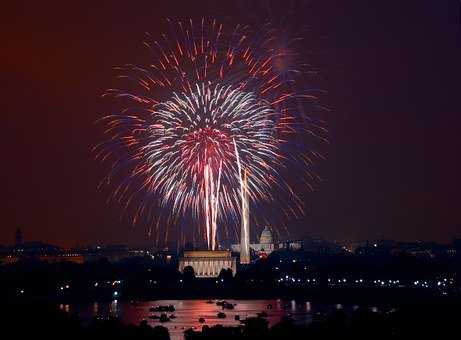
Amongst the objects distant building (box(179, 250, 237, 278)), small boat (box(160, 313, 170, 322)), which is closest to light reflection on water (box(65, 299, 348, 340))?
small boat (box(160, 313, 170, 322))

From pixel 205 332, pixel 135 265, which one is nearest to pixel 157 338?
pixel 205 332

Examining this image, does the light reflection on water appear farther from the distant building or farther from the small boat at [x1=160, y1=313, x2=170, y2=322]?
the distant building

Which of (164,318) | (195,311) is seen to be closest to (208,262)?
(195,311)

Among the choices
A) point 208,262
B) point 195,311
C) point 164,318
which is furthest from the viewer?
point 208,262

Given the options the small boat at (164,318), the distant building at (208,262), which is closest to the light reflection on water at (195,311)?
the small boat at (164,318)

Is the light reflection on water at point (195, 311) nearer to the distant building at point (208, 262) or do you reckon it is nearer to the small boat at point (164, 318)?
the small boat at point (164, 318)

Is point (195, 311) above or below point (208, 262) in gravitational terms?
below

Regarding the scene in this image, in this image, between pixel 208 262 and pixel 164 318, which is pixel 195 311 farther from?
pixel 208 262
